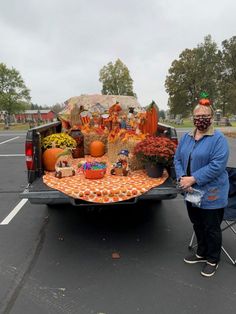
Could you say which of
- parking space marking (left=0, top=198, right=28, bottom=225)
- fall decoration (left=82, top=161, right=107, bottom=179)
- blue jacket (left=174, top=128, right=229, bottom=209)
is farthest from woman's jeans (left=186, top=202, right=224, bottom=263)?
parking space marking (left=0, top=198, right=28, bottom=225)

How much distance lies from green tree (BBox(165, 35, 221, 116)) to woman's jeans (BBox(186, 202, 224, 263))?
45.2 metres

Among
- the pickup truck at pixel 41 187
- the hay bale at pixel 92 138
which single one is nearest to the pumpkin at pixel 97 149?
the hay bale at pixel 92 138

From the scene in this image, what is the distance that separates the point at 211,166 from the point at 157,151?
3.25ft

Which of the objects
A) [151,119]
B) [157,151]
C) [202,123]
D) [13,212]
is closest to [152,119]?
[151,119]

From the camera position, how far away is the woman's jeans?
3.01 m

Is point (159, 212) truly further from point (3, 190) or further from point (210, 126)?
point (3, 190)

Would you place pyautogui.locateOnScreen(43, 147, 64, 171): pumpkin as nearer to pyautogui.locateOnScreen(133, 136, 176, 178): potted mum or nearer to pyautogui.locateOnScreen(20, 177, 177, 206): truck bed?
pyautogui.locateOnScreen(20, 177, 177, 206): truck bed

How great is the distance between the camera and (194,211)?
323 cm

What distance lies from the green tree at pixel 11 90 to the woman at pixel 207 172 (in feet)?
181

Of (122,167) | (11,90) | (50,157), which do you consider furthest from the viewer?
(11,90)

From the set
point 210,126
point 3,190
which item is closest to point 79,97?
point 3,190

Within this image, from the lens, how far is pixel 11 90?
55344 mm

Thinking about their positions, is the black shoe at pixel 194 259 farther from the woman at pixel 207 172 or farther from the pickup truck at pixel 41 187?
the pickup truck at pixel 41 187

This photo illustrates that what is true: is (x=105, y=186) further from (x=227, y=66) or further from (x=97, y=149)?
(x=227, y=66)
